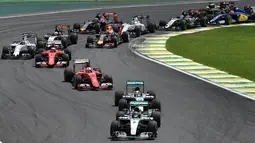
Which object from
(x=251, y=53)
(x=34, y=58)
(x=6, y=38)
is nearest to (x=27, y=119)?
(x=34, y=58)

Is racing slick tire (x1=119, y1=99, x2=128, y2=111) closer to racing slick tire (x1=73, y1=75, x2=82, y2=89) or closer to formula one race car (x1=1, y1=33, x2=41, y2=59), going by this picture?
racing slick tire (x1=73, y1=75, x2=82, y2=89)

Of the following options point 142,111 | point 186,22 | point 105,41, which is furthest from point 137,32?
point 142,111

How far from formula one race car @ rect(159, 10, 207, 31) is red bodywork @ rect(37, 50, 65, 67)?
2322 cm

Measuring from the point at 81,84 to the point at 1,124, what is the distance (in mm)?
7856

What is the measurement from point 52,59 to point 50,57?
0.26 meters

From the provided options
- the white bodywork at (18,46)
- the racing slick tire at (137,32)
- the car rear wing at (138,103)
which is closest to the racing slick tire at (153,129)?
the car rear wing at (138,103)

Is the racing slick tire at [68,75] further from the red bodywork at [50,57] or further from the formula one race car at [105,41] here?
the formula one race car at [105,41]

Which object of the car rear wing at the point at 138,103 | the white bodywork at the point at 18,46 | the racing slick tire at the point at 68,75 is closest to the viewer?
the car rear wing at the point at 138,103

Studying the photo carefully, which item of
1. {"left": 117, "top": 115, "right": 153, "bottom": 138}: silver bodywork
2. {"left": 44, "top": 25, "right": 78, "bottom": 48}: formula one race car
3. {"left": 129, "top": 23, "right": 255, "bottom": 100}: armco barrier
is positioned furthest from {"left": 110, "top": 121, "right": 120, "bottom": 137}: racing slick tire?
{"left": 44, "top": 25, "right": 78, "bottom": 48}: formula one race car

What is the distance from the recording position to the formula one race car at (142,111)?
2450cm

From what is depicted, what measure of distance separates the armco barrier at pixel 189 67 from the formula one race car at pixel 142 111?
6658mm

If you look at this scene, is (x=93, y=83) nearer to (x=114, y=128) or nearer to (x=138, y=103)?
(x=138, y=103)

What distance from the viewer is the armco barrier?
110ft

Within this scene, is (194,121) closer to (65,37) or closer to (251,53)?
(251,53)
